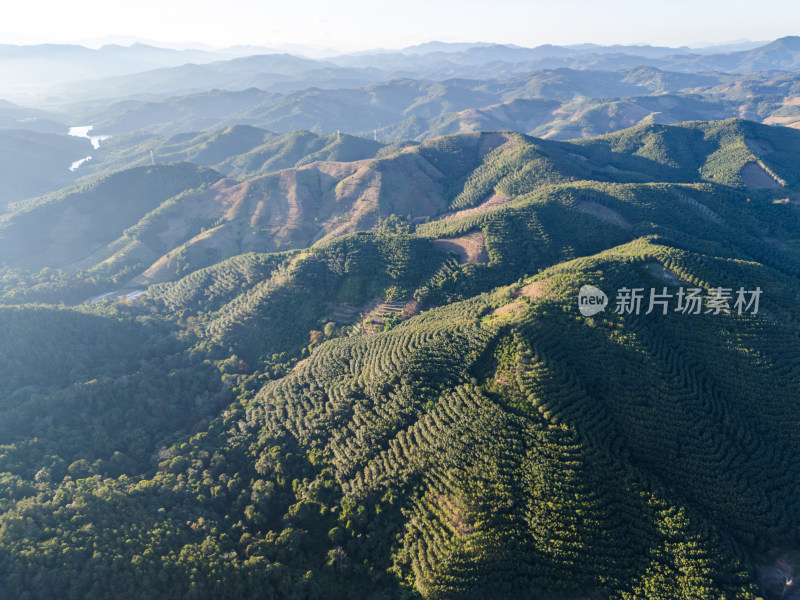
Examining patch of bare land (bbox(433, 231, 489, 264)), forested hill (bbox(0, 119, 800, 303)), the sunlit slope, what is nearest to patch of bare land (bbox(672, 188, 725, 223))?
forested hill (bbox(0, 119, 800, 303))

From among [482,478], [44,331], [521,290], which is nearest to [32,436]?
[44,331]

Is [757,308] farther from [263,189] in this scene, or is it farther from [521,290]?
[263,189]

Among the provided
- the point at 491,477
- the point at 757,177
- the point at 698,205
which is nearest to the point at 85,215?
the point at 491,477

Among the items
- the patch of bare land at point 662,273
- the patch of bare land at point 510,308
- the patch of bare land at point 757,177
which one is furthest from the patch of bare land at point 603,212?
the patch of bare land at point 757,177

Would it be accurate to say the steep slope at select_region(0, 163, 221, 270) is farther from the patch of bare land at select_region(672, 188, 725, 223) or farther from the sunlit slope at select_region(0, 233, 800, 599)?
the patch of bare land at select_region(672, 188, 725, 223)

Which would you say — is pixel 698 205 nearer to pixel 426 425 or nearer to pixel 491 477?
pixel 426 425
